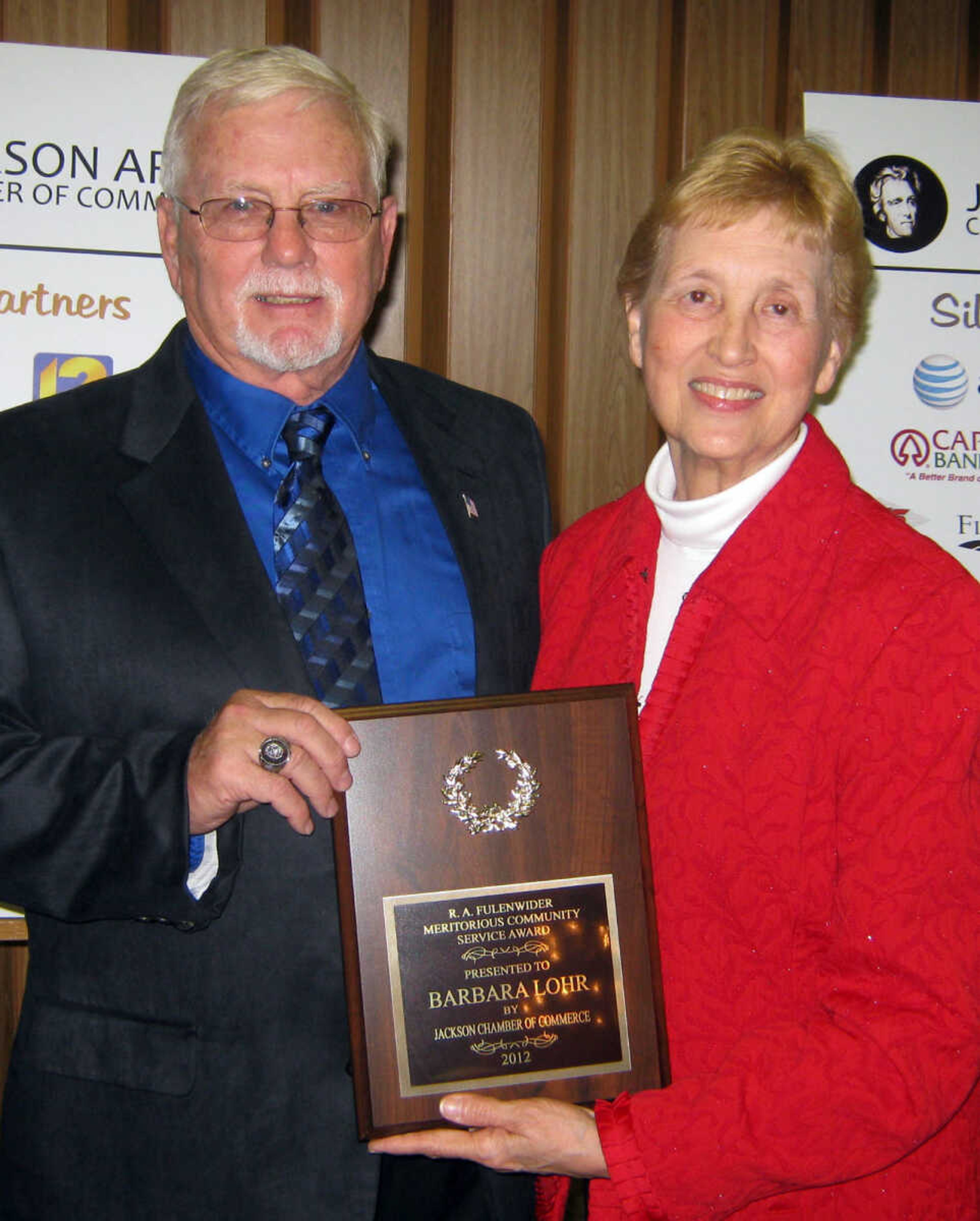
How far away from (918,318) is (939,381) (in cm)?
18

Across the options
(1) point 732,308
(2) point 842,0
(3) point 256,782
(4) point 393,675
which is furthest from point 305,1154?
(2) point 842,0

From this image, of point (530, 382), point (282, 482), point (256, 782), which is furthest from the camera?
point (530, 382)

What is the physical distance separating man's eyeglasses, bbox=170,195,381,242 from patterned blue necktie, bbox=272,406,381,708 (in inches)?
12.1

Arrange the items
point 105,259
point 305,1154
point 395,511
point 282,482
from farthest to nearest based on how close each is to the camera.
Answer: point 105,259 → point 395,511 → point 282,482 → point 305,1154

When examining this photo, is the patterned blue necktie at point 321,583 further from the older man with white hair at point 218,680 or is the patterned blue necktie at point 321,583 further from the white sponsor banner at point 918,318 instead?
the white sponsor banner at point 918,318

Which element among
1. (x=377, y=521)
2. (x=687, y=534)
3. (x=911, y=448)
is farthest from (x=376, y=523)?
(x=911, y=448)

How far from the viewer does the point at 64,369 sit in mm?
2865

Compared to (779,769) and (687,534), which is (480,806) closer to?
(779,769)

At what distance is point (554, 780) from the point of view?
147 centimetres

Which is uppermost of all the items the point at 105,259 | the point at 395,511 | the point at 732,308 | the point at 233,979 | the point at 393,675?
the point at 105,259

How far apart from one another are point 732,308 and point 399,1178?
139 centimetres

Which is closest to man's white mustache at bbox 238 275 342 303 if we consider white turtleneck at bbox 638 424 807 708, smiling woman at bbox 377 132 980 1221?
smiling woman at bbox 377 132 980 1221

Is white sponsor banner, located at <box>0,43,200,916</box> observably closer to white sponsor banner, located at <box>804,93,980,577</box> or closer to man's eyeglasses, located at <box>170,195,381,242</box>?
man's eyeglasses, located at <box>170,195,381,242</box>

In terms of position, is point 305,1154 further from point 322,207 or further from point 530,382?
point 530,382
